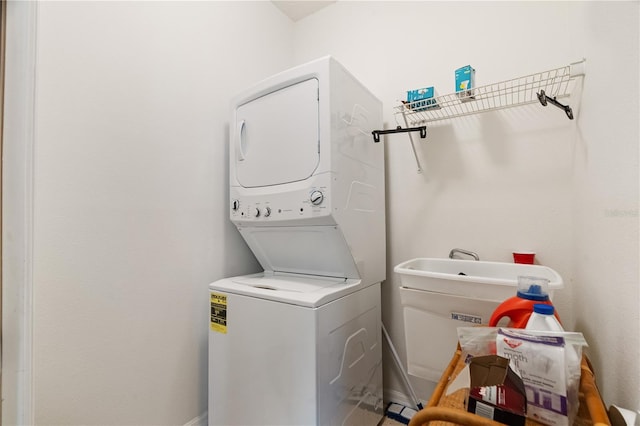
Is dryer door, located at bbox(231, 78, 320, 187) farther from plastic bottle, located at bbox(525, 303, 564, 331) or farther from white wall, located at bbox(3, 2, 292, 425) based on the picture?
plastic bottle, located at bbox(525, 303, 564, 331)

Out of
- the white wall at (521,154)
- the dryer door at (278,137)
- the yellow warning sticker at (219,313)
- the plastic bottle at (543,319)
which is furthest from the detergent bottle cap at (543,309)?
the yellow warning sticker at (219,313)

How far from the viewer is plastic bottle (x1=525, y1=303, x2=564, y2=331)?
68 centimetres

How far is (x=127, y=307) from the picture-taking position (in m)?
1.30

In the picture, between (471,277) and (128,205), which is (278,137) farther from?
(471,277)

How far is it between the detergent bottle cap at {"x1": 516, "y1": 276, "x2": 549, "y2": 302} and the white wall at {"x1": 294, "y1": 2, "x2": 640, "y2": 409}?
14 centimetres

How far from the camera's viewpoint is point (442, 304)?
3.76ft

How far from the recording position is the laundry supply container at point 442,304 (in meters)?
1.06

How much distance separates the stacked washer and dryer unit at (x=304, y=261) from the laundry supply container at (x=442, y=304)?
30cm

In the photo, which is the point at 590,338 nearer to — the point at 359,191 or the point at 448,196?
the point at 448,196

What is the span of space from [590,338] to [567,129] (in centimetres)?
93

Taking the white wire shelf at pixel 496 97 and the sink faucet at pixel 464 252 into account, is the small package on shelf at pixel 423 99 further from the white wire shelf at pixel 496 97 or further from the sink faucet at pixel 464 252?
the sink faucet at pixel 464 252

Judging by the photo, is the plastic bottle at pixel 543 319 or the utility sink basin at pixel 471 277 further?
A: the utility sink basin at pixel 471 277

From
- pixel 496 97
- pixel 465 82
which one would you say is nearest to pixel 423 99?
pixel 465 82

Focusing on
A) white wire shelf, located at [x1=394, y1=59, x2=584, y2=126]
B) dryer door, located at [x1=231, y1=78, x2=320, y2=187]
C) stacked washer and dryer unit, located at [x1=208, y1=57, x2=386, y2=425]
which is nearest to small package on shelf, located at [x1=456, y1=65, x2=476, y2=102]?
white wire shelf, located at [x1=394, y1=59, x2=584, y2=126]
